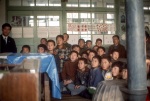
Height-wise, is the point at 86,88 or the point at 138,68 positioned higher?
the point at 138,68

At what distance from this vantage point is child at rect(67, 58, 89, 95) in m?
5.17

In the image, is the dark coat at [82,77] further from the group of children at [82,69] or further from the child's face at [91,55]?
the child's face at [91,55]

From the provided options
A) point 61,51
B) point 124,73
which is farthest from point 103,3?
point 124,73

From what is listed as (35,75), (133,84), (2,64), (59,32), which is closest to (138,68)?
(133,84)

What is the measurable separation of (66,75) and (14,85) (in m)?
2.58

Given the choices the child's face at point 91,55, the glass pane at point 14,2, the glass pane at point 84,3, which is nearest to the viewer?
the child's face at point 91,55

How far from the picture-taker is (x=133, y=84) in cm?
285

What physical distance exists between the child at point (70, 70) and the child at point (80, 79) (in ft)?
0.61

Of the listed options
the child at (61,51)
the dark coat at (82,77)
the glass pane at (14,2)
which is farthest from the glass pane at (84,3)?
A: the dark coat at (82,77)

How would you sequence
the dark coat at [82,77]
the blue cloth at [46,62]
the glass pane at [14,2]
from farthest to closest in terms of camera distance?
the glass pane at [14,2] < the dark coat at [82,77] < the blue cloth at [46,62]

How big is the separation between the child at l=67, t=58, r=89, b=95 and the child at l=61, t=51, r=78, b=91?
186 mm

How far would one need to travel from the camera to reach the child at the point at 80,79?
5.17m

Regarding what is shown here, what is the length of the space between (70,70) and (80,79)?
406 millimetres

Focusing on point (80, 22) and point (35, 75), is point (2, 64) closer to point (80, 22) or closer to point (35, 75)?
point (35, 75)
